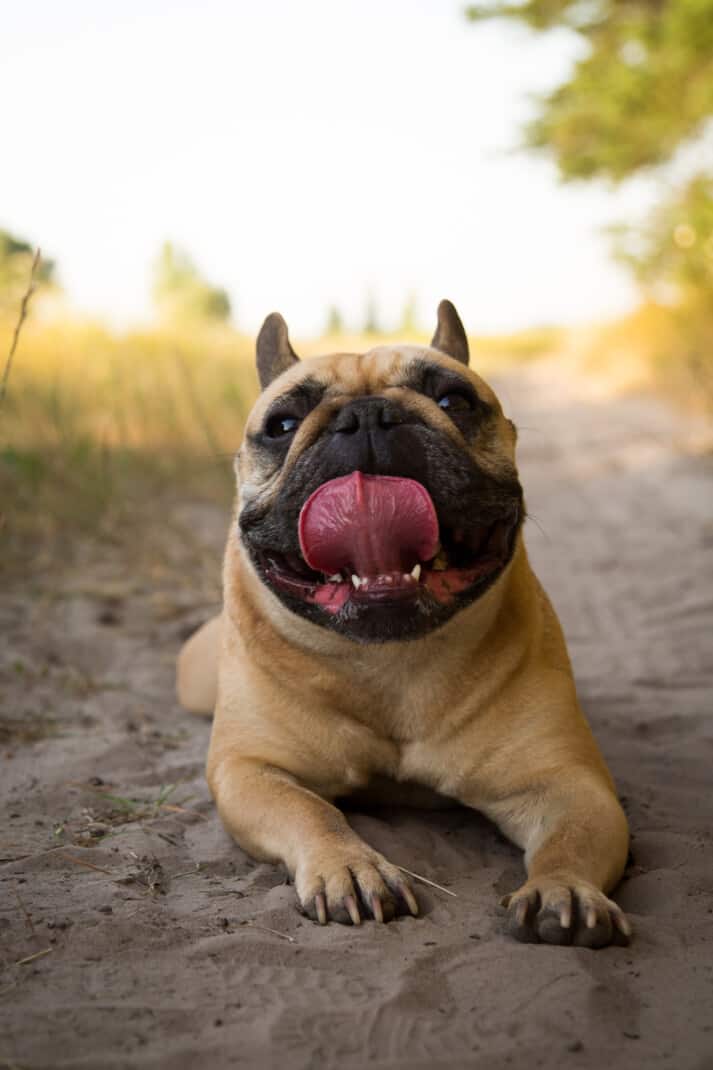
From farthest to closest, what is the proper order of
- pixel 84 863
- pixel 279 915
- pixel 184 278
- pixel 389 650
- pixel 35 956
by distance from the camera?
pixel 184 278 → pixel 389 650 → pixel 84 863 → pixel 279 915 → pixel 35 956

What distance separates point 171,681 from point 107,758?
1109 mm

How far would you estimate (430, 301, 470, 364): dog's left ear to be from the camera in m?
3.44

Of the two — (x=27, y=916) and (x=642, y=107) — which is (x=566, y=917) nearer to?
(x=27, y=916)

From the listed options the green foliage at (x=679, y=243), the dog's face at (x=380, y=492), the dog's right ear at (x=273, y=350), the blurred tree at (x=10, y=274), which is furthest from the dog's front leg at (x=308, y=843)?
the green foliage at (x=679, y=243)

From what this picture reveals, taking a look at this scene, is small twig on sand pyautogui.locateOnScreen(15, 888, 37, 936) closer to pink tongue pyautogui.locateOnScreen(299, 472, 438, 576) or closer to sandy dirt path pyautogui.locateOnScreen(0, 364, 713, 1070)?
sandy dirt path pyautogui.locateOnScreen(0, 364, 713, 1070)

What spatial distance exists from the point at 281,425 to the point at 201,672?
1.41m

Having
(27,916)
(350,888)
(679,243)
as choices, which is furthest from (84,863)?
(679,243)

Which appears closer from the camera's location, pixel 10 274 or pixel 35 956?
pixel 35 956

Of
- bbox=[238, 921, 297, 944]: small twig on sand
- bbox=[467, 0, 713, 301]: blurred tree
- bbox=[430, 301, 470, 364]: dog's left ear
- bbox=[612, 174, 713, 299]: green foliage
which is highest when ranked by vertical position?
bbox=[467, 0, 713, 301]: blurred tree

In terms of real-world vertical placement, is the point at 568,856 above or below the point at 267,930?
above

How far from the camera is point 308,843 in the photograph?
2.43m

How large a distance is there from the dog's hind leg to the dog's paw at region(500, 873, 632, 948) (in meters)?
1.93

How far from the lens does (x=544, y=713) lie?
2842 mm

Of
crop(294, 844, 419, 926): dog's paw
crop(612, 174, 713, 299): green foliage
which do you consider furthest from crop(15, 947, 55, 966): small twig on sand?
crop(612, 174, 713, 299): green foliage
